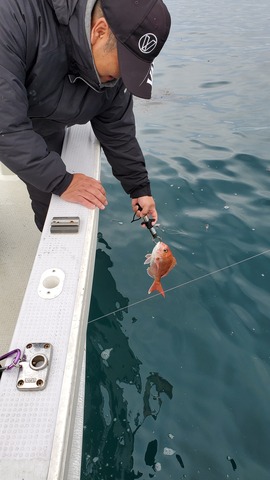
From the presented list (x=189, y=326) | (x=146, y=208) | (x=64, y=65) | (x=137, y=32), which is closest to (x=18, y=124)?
(x=64, y=65)

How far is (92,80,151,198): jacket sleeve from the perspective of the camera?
3.14 meters

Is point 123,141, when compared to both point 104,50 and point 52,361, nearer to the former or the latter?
→ point 104,50

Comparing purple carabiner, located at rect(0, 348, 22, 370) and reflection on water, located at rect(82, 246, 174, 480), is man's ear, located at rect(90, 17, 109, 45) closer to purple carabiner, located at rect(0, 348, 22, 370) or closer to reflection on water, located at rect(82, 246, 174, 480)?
purple carabiner, located at rect(0, 348, 22, 370)

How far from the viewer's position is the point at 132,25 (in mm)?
2078

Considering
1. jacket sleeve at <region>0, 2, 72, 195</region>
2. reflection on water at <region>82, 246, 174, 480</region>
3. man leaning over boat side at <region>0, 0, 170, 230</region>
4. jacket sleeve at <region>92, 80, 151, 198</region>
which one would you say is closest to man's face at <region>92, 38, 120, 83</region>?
man leaning over boat side at <region>0, 0, 170, 230</region>

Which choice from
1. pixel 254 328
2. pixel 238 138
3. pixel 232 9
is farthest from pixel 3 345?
pixel 232 9

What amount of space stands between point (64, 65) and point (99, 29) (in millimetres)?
390

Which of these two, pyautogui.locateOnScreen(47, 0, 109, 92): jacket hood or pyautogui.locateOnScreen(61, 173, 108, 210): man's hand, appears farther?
pyautogui.locateOnScreen(61, 173, 108, 210): man's hand

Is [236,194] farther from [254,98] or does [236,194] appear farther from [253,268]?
[254,98]

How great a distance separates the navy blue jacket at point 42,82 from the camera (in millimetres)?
2180

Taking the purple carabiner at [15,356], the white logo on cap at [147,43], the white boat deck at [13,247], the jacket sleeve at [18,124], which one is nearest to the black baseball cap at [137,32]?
the white logo on cap at [147,43]

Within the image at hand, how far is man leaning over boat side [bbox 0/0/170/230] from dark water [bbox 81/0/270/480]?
1235mm

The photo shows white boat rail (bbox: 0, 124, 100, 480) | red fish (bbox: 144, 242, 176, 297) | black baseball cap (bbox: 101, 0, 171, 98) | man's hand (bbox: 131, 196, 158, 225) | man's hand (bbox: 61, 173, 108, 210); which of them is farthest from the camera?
man's hand (bbox: 131, 196, 158, 225)

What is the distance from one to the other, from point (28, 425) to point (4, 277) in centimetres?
196
